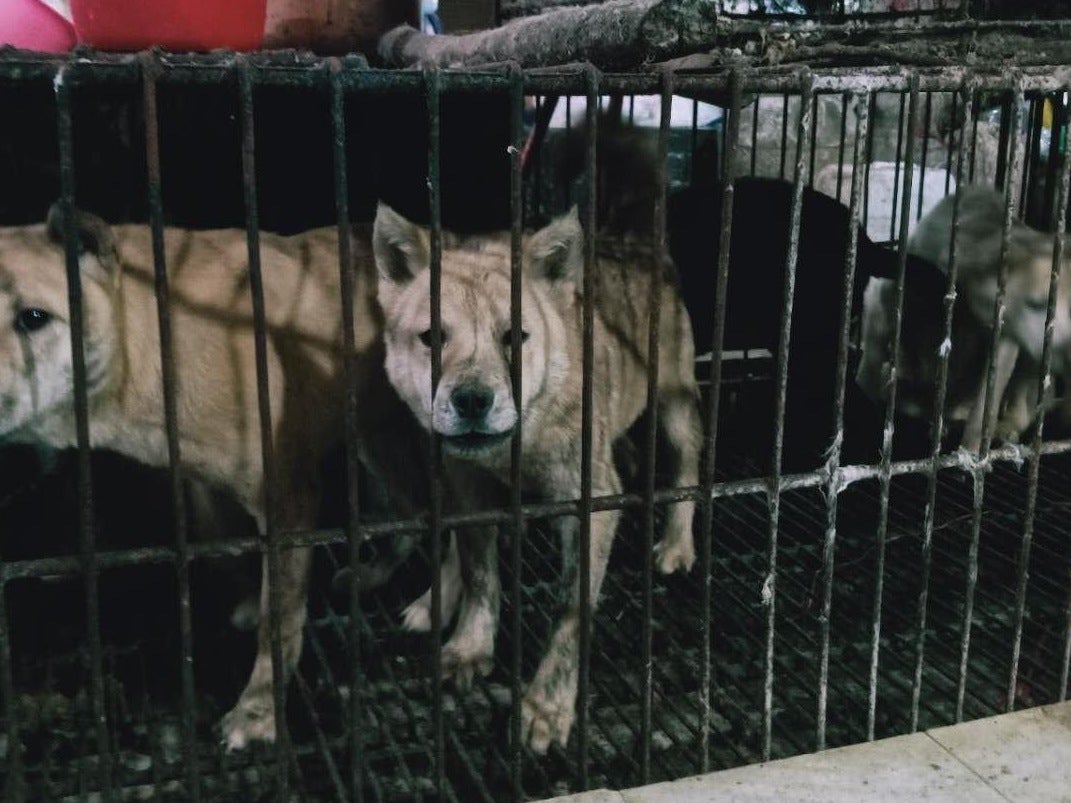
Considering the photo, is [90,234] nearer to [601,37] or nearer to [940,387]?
[601,37]

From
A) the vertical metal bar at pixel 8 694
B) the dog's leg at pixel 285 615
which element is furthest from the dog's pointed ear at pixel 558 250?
the vertical metal bar at pixel 8 694

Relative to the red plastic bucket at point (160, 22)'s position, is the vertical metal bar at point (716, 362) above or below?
below

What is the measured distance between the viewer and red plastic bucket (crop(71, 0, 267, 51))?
2.63 meters

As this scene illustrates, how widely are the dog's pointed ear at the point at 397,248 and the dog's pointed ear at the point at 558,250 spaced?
31cm

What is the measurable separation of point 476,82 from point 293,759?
1.73 meters

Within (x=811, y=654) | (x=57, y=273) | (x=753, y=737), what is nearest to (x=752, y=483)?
(x=753, y=737)

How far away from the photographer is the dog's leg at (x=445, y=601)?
3371 mm

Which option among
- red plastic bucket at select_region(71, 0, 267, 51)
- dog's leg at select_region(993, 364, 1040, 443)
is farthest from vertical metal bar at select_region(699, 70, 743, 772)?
dog's leg at select_region(993, 364, 1040, 443)

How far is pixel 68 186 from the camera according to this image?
1.85 m

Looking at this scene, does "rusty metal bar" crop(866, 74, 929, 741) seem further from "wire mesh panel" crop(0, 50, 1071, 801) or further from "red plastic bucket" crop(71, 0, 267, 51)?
"red plastic bucket" crop(71, 0, 267, 51)

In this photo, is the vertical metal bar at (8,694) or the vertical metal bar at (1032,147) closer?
the vertical metal bar at (8,694)

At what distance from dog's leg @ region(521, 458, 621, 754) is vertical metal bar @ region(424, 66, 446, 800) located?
49cm

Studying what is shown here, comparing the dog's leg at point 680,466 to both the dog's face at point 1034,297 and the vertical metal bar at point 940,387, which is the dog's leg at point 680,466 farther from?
the dog's face at point 1034,297

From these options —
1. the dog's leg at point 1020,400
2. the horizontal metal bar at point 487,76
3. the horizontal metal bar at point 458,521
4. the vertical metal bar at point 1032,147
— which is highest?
the horizontal metal bar at point 487,76
